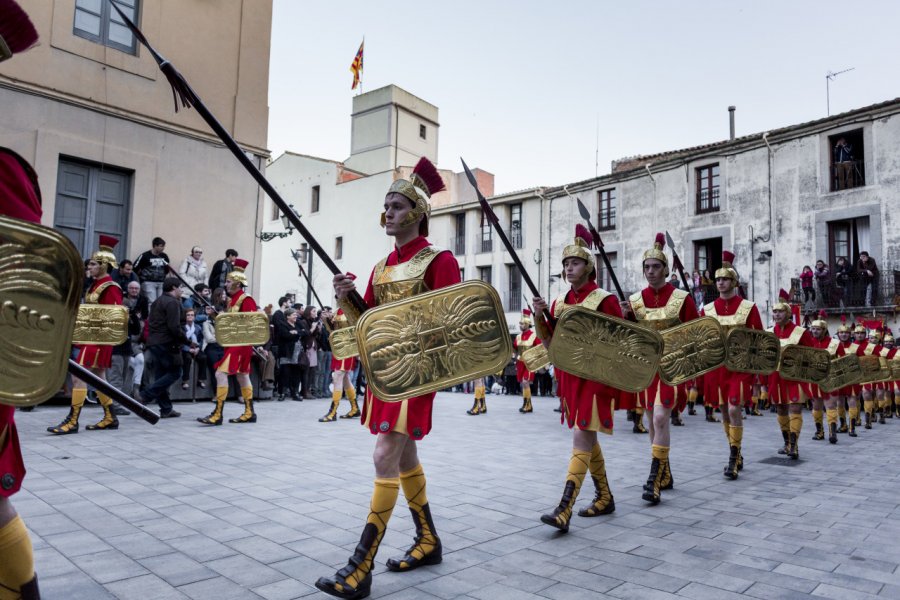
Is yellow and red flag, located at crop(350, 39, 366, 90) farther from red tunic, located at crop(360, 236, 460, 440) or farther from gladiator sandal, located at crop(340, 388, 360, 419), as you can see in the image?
red tunic, located at crop(360, 236, 460, 440)

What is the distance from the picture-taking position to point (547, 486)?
5387 millimetres

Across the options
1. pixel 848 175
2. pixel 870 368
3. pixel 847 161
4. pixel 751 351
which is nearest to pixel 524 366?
pixel 870 368

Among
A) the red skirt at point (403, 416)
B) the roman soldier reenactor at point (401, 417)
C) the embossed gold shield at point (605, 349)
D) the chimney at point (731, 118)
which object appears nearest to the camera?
the roman soldier reenactor at point (401, 417)

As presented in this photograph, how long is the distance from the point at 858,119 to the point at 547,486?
790 inches

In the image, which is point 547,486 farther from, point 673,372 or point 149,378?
point 149,378

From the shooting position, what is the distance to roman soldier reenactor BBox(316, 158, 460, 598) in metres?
2.93

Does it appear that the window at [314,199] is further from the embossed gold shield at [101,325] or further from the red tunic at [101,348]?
the embossed gold shield at [101,325]

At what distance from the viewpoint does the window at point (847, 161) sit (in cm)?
1966

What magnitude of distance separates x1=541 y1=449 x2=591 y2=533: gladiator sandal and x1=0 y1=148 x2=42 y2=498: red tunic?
2.94m

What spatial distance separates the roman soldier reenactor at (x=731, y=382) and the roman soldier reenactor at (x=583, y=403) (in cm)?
199

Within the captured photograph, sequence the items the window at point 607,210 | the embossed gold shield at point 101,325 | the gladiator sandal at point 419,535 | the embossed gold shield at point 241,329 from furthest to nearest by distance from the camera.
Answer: the window at point 607,210, the embossed gold shield at point 241,329, the embossed gold shield at point 101,325, the gladiator sandal at point 419,535

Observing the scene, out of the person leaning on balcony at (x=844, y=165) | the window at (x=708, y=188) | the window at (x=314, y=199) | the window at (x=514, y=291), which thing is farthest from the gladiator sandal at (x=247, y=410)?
the window at (x=314, y=199)

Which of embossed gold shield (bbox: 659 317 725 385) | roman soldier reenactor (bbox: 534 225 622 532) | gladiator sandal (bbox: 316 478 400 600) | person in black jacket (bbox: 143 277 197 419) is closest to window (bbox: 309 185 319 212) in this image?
person in black jacket (bbox: 143 277 197 419)

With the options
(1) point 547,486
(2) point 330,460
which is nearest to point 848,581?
(1) point 547,486
